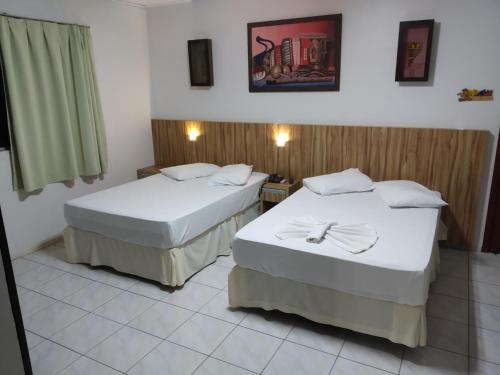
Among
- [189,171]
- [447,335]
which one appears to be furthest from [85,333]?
[447,335]

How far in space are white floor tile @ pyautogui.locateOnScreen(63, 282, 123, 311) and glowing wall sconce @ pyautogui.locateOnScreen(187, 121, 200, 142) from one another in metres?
2.11

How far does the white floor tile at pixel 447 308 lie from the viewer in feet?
8.21

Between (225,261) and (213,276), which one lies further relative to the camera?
(225,261)

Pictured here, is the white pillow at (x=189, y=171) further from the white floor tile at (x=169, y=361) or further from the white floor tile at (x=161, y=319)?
the white floor tile at (x=169, y=361)

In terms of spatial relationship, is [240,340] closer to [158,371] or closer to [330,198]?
[158,371]

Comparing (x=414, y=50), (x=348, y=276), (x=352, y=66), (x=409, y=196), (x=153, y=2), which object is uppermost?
(x=153, y=2)

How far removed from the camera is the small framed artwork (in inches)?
166

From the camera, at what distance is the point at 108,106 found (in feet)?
13.8

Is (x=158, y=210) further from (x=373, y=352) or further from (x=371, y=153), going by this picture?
(x=371, y=153)

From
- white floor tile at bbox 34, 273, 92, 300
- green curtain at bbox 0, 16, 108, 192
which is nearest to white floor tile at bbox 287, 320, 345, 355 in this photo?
white floor tile at bbox 34, 273, 92, 300

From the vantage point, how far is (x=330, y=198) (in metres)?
3.34

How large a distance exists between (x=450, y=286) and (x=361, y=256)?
1.14 m

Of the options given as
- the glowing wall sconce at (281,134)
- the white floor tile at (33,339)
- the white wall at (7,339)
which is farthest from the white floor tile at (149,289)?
the glowing wall sconce at (281,134)

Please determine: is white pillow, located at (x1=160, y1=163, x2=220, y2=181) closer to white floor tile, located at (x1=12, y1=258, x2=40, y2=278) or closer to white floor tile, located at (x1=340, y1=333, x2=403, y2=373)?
white floor tile, located at (x1=12, y1=258, x2=40, y2=278)
